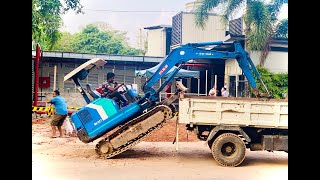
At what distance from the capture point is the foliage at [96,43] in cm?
3444

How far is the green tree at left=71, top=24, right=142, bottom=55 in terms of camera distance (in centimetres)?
3444

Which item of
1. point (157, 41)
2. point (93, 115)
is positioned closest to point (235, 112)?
point (93, 115)

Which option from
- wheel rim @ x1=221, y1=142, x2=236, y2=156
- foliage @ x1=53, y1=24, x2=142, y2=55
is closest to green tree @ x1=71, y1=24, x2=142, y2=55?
foliage @ x1=53, y1=24, x2=142, y2=55

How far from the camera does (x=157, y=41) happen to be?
1014 inches

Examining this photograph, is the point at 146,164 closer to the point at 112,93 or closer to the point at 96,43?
the point at 112,93

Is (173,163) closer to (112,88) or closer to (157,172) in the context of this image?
(157,172)

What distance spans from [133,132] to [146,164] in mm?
846

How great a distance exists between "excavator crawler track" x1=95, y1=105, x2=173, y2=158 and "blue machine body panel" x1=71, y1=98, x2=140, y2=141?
0.71 feet

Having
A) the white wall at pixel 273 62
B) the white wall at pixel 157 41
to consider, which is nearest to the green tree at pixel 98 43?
the white wall at pixel 157 41

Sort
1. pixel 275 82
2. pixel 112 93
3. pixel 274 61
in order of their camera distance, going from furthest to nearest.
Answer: pixel 274 61
pixel 275 82
pixel 112 93

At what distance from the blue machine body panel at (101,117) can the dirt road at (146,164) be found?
66 cm

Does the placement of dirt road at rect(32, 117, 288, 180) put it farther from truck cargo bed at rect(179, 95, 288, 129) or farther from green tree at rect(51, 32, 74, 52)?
green tree at rect(51, 32, 74, 52)
